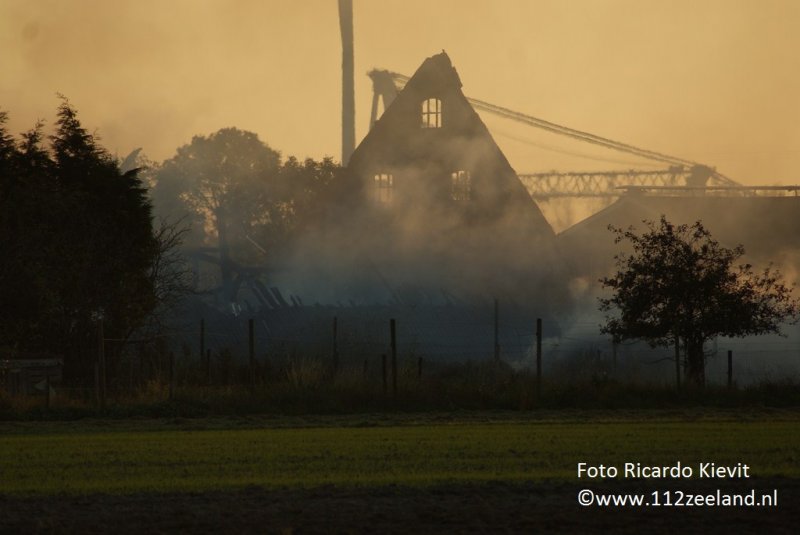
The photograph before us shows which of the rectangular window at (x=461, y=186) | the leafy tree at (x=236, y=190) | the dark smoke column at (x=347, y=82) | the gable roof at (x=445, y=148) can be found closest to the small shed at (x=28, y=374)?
the rectangular window at (x=461, y=186)

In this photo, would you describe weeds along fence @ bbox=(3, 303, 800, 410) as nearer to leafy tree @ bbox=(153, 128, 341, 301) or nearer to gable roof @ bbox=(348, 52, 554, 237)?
gable roof @ bbox=(348, 52, 554, 237)

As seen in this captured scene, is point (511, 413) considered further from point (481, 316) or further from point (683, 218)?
point (683, 218)

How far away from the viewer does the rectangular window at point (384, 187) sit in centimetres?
7056

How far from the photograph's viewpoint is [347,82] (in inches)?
3666

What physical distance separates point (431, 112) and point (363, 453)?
46.9 meters

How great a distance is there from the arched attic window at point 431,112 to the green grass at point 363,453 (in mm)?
38975

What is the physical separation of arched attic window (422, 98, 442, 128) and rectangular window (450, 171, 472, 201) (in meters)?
3.02

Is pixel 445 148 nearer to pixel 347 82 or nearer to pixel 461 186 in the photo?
pixel 461 186

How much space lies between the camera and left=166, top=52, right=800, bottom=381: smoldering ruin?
61062mm

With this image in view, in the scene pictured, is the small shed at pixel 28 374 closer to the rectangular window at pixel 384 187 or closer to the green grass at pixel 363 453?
the green grass at pixel 363 453

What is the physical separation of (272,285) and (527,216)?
1245cm

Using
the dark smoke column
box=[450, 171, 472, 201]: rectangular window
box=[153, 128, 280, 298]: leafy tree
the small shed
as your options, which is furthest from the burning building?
box=[153, 128, 280, 298]: leafy tree

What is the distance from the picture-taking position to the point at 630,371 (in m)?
45.4

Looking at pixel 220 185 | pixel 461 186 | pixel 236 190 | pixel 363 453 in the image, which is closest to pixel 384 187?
pixel 461 186
